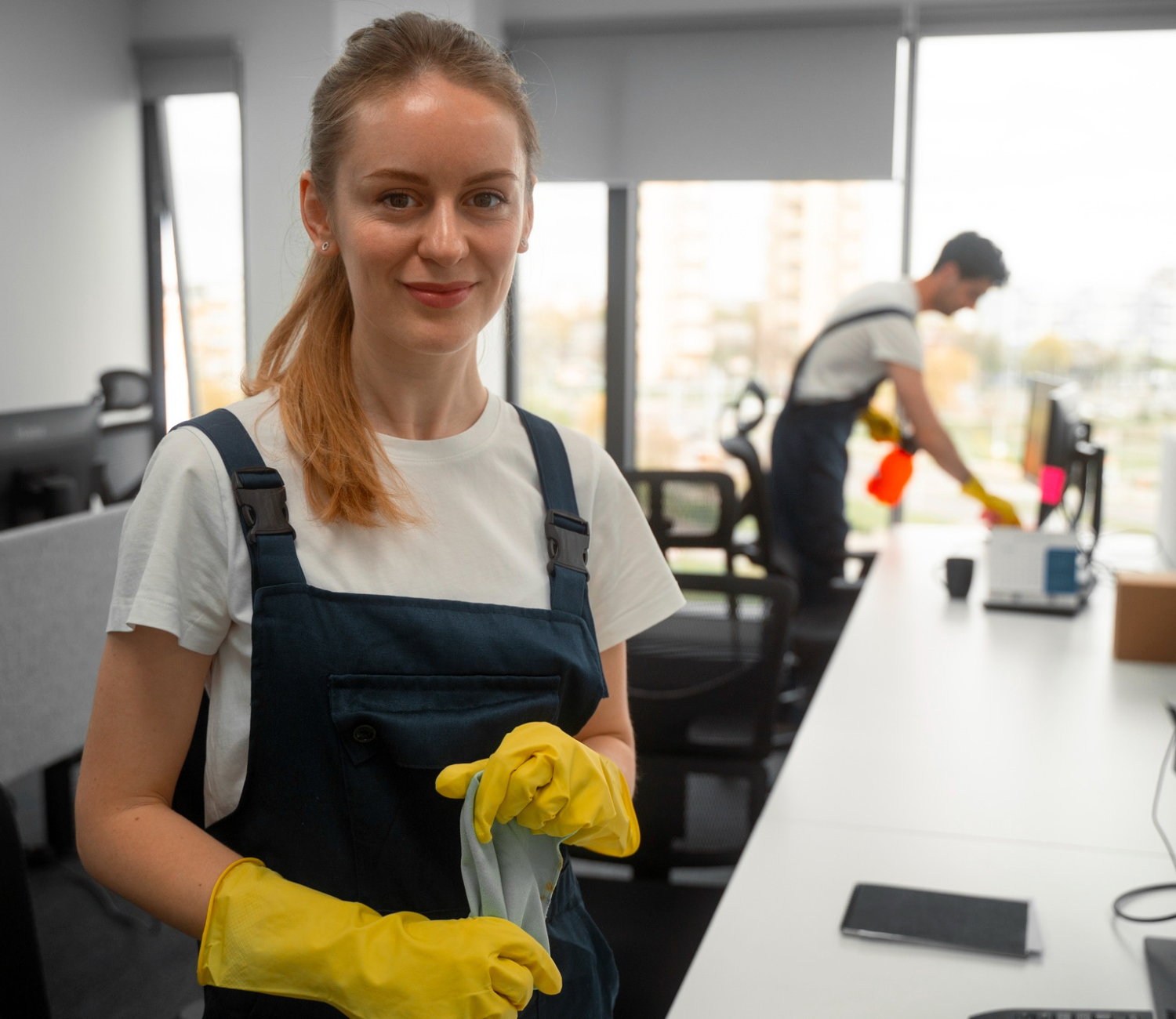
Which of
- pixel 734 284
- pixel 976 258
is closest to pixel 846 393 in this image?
pixel 976 258

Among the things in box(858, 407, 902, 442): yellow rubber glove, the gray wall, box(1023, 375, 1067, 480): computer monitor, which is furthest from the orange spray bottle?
the gray wall

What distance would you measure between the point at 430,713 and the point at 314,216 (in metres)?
0.45

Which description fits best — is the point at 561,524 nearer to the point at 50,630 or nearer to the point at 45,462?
the point at 50,630

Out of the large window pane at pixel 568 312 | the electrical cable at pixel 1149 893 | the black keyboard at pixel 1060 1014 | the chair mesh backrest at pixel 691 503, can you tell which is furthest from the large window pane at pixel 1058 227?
the black keyboard at pixel 1060 1014

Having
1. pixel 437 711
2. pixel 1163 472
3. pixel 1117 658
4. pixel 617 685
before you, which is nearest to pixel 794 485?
pixel 1163 472

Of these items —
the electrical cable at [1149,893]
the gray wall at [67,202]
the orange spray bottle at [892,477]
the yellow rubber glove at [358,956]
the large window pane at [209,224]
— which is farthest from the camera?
the large window pane at [209,224]

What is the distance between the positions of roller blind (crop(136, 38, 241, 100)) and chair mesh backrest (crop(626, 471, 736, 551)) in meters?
2.79

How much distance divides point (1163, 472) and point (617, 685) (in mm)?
2810

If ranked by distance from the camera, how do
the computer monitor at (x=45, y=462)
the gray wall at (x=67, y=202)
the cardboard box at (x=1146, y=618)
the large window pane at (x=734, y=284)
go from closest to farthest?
the cardboard box at (x=1146, y=618)
the computer monitor at (x=45, y=462)
the gray wall at (x=67, y=202)
the large window pane at (x=734, y=284)

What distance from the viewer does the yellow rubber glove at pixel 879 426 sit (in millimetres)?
3529

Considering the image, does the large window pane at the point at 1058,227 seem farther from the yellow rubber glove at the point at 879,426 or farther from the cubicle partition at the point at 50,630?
the cubicle partition at the point at 50,630

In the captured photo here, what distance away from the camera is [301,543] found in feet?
2.91

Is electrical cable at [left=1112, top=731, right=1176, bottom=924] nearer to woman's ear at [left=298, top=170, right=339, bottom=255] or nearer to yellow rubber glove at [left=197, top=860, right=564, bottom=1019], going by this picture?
yellow rubber glove at [left=197, top=860, right=564, bottom=1019]

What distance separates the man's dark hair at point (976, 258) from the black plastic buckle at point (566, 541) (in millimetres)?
2714
